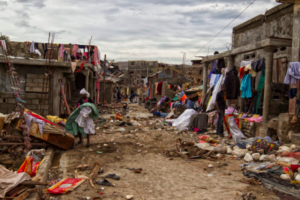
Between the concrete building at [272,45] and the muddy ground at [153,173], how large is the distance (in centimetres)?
340

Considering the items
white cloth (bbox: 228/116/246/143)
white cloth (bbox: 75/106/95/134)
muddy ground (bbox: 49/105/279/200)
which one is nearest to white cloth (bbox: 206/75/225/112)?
white cloth (bbox: 228/116/246/143)

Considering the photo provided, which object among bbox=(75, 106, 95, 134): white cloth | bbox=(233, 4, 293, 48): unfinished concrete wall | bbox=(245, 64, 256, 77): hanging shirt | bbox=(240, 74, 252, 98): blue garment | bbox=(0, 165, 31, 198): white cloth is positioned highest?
bbox=(233, 4, 293, 48): unfinished concrete wall

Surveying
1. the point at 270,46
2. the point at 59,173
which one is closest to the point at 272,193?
the point at 59,173

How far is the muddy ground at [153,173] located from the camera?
12.7 feet

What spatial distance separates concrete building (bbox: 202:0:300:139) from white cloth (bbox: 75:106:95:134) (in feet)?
17.8

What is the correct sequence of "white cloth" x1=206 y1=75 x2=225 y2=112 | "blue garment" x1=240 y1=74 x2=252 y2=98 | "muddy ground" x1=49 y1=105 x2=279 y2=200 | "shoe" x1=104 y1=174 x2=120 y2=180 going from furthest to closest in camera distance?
1. "white cloth" x1=206 y1=75 x2=225 y2=112
2. "blue garment" x1=240 y1=74 x2=252 y2=98
3. "shoe" x1=104 y1=174 x2=120 y2=180
4. "muddy ground" x1=49 y1=105 x2=279 y2=200

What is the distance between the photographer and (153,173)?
490 centimetres

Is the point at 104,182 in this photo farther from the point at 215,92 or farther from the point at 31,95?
the point at 215,92

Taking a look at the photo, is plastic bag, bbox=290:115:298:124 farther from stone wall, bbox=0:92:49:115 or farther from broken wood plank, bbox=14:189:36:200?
stone wall, bbox=0:92:49:115

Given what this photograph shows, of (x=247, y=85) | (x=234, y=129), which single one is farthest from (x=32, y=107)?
(x=247, y=85)

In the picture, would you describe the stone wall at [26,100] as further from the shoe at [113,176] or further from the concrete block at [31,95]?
the shoe at [113,176]

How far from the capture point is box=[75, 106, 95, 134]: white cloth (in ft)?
21.9

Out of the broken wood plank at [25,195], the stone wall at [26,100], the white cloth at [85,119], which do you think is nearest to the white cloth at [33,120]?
the white cloth at [85,119]

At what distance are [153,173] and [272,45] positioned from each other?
220 inches
